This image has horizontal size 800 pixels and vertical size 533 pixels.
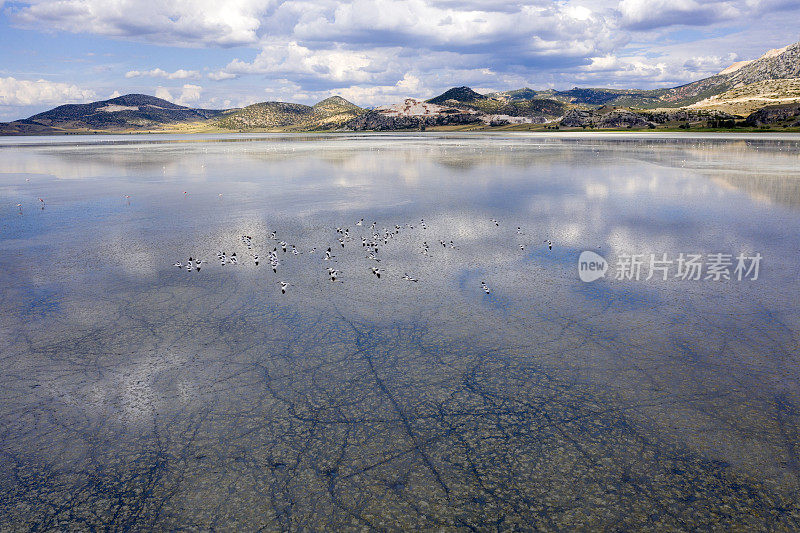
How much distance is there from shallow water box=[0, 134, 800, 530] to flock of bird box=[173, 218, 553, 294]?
0.94 feet

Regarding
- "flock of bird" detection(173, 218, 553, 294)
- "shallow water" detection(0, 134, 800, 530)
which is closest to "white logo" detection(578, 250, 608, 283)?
"shallow water" detection(0, 134, 800, 530)

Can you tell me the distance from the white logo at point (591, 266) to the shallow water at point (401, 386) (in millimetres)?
286

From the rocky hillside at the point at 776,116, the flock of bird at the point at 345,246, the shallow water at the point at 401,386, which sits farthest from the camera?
the rocky hillside at the point at 776,116

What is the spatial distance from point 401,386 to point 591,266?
9.68 m

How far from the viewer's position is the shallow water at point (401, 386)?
6.28 metres

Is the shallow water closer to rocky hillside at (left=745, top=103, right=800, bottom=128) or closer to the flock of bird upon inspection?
the flock of bird

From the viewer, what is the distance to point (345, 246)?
19234 millimetres

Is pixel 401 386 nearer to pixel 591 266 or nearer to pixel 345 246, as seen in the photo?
pixel 591 266

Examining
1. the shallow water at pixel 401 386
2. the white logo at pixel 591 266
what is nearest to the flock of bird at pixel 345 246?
the shallow water at pixel 401 386

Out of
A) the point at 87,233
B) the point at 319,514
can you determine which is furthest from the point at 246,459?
the point at 87,233

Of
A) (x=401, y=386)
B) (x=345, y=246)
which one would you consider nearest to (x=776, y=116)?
(x=345, y=246)

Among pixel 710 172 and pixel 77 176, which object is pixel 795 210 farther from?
pixel 77 176

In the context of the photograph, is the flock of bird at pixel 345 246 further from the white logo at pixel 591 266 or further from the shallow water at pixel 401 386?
the white logo at pixel 591 266

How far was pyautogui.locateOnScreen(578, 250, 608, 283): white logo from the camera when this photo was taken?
1497 centimetres
